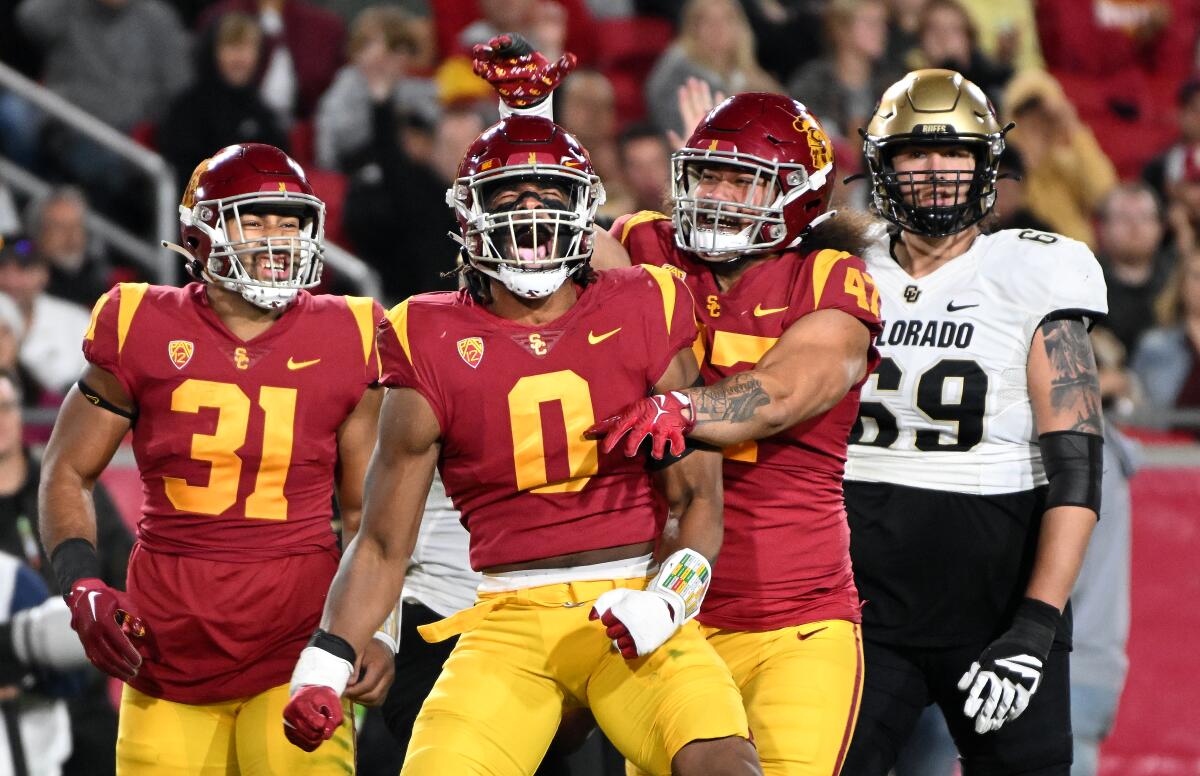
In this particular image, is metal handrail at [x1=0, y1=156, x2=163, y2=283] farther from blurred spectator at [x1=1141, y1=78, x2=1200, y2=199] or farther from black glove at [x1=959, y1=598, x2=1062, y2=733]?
blurred spectator at [x1=1141, y1=78, x2=1200, y2=199]

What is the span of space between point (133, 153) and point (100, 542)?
8.86ft

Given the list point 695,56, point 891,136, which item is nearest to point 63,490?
point 891,136

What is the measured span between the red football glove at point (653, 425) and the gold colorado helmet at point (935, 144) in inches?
36.8

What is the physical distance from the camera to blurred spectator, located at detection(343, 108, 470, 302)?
7.41 m

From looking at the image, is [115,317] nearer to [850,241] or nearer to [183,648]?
[183,648]

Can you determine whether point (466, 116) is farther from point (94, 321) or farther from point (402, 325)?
point (402, 325)

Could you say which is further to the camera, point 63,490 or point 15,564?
point 15,564

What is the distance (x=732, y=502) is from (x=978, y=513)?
625mm

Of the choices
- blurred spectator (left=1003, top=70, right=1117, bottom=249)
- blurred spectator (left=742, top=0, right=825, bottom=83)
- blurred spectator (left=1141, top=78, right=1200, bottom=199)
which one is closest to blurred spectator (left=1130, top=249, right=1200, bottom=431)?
blurred spectator (left=1003, top=70, right=1117, bottom=249)

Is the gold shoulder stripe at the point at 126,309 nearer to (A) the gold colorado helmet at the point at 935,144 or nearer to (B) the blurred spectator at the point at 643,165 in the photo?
(A) the gold colorado helmet at the point at 935,144

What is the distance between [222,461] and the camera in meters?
3.88

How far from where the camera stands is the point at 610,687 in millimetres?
3326

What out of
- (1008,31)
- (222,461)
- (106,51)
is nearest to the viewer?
(222,461)

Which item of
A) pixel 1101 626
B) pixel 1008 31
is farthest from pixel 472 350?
pixel 1008 31
